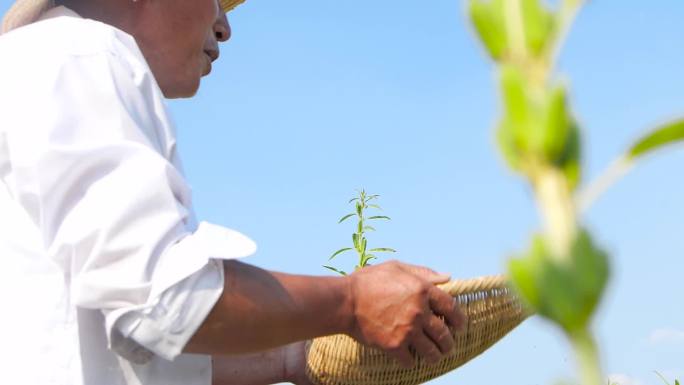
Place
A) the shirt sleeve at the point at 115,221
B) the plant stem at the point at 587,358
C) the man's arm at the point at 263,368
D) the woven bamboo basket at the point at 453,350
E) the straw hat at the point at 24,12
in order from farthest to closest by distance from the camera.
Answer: the man's arm at the point at 263,368
the straw hat at the point at 24,12
the woven bamboo basket at the point at 453,350
the shirt sleeve at the point at 115,221
the plant stem at the point at 587,358

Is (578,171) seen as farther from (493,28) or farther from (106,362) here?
(106,362)

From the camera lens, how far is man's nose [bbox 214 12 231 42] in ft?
6.42

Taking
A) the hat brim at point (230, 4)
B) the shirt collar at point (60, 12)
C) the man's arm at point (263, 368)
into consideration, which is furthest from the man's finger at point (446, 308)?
the hat brim at point (230, 4)

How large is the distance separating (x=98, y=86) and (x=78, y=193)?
163mm

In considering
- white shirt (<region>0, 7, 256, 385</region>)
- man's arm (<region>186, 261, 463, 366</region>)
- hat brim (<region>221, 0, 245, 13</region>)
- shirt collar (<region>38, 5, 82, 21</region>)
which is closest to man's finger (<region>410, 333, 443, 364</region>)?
man's arm (<region>186, 261, 463, 366</region>)

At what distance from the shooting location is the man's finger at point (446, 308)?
1469 millimetres

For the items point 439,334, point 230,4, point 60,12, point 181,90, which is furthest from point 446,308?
point 230,4

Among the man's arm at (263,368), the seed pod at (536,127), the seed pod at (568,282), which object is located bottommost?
the man's arm at (263,368)

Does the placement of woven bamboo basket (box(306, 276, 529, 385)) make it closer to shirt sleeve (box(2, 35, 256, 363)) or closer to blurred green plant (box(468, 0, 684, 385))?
shirt sleeve (box(2, 35, 256, 363))

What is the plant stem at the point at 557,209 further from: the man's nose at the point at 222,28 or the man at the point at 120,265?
the man's nose at the point at 222,28

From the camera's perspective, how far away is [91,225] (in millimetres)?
1200

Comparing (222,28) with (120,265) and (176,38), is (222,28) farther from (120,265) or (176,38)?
(120,265)

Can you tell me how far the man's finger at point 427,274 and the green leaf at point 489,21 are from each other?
131 cm

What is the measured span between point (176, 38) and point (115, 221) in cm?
53
